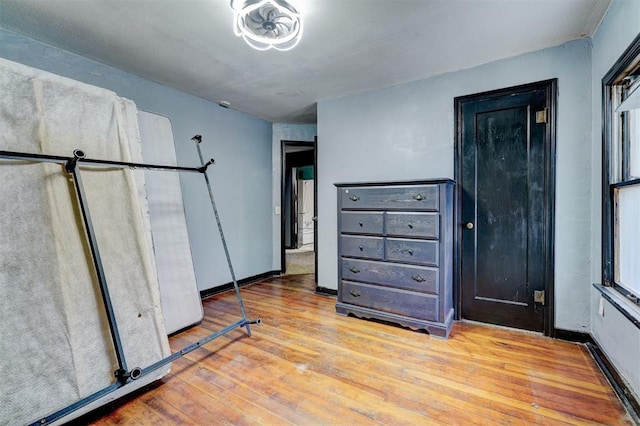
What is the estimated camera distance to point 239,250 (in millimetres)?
4012

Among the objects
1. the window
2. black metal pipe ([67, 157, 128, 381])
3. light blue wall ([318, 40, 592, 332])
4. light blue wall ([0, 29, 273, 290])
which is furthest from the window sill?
light blue wall ([0, 29, 273, 290])

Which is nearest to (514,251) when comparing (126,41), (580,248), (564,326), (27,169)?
(580,248)

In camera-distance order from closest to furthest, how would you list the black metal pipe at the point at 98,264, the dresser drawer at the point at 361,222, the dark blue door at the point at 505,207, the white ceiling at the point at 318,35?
the black metal pipe at the point at 98,264
the white ceiling at the point at 318,35
the dark blue door at the point at 505,207
the dresser drawer at the point at 361,222

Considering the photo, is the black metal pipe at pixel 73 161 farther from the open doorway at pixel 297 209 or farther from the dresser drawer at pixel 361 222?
the open doorway at pixel 297 209

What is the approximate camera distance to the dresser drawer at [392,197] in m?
2.41

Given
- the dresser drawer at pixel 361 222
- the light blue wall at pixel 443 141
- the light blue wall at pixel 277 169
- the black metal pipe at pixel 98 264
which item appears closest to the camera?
the black metal pipe at pixel 98 264

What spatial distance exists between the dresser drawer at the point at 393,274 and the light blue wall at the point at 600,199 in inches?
42.3

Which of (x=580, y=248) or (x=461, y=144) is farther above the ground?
(x=461, y=144)

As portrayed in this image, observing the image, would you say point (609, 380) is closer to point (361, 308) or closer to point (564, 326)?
point (564, 326)

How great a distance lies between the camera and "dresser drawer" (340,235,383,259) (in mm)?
2662

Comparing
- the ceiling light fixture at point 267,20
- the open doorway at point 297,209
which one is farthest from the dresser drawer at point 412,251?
the open doorway at point 297,209

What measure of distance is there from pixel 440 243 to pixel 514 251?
714mm

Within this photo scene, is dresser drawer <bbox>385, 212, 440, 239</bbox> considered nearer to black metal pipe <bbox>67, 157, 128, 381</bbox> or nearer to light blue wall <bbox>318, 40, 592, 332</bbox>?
light blue wall <bbox>318, 40, 592, 332</bbox>

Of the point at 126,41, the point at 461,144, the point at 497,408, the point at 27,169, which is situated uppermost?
the point at 126,41
